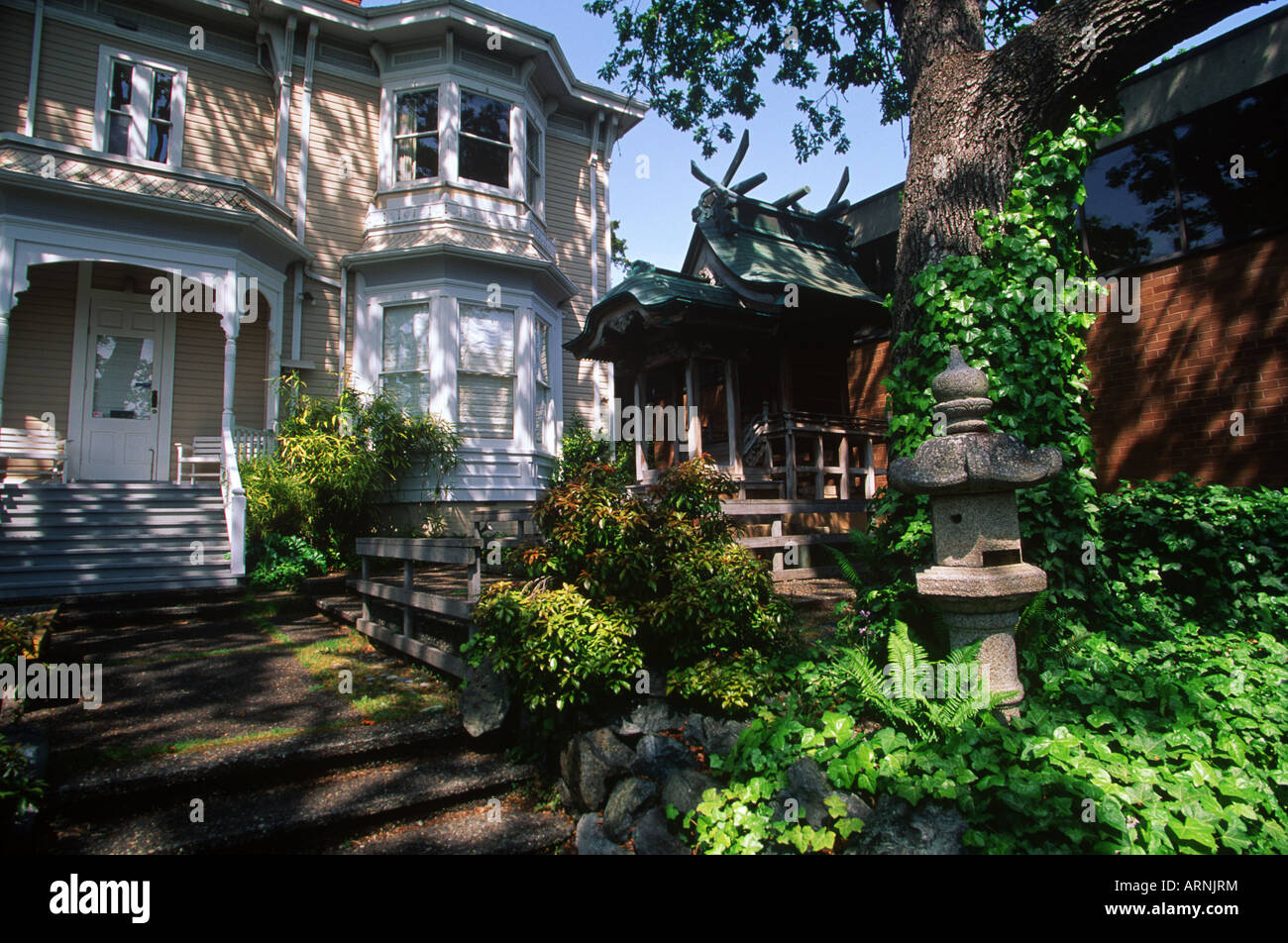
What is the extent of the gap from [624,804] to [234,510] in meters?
7.70

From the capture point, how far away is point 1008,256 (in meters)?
5.15

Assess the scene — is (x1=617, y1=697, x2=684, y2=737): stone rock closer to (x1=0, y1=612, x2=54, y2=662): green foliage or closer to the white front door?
(x1=0, y1=612, x2=54, y2=662): green foliage

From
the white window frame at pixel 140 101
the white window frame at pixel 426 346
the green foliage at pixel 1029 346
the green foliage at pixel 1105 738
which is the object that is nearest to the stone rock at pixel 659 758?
the green foliage at pixel 1105 738

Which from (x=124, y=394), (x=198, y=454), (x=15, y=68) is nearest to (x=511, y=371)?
(x=198, y=454)

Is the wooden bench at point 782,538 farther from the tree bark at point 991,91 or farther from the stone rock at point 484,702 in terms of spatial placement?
the stone rock at point 484,702

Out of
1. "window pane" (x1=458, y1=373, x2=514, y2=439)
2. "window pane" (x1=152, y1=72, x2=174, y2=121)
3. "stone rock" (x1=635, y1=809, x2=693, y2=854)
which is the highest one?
"window pane" (x1=152, y1=72, x2=174, y2=121)

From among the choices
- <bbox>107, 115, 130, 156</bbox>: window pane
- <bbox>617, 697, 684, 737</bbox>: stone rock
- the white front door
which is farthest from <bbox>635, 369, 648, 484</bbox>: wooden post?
<bbox>107, 115, 130, 156</bbox>: window pane

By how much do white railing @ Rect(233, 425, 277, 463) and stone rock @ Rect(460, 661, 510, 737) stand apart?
7.72 meters

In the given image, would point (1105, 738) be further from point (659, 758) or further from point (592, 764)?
point (592, 764)

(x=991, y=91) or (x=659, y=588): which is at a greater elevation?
(x=991, y=91)

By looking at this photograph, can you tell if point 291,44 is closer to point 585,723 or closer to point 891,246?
point 891,246

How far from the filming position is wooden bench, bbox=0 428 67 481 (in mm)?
9672

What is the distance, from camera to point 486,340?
12.2 metres
